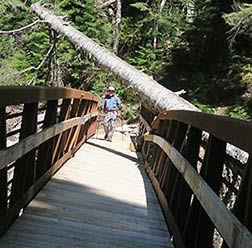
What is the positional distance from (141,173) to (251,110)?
6001 mm

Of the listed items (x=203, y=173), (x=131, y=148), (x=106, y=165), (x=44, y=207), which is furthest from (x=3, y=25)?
(x=203, y=173)

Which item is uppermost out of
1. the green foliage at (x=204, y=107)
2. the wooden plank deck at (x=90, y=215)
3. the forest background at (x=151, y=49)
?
the forest background at (x=151, y=49)

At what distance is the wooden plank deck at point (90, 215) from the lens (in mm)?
3342

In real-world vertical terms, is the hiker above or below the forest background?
below

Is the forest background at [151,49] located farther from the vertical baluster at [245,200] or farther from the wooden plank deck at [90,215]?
the vertical baluster at [245,200]

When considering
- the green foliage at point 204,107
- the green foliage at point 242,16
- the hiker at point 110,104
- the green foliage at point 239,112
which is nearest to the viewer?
the green foliage at point 242,16

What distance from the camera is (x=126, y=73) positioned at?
10.0 metres

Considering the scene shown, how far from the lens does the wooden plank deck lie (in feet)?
11.0

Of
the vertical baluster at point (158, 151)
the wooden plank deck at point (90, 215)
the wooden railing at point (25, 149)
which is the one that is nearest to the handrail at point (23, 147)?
the wooden railing at point (25, 149)

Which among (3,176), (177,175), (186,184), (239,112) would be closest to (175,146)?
(177,175)

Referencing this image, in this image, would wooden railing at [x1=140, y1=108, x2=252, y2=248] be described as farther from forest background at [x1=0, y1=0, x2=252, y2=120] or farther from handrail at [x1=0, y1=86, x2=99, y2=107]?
forest background at [x1=0, y1=0, x2=252, y2=120]

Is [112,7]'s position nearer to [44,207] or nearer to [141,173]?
[141,173]

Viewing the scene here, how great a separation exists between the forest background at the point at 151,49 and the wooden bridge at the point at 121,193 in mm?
7232

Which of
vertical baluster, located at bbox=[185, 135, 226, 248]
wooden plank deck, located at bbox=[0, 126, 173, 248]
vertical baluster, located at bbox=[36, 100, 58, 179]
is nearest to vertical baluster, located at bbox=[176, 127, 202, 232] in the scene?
wooden plank deck, located at bbox=[0, 126, 173, 248]
